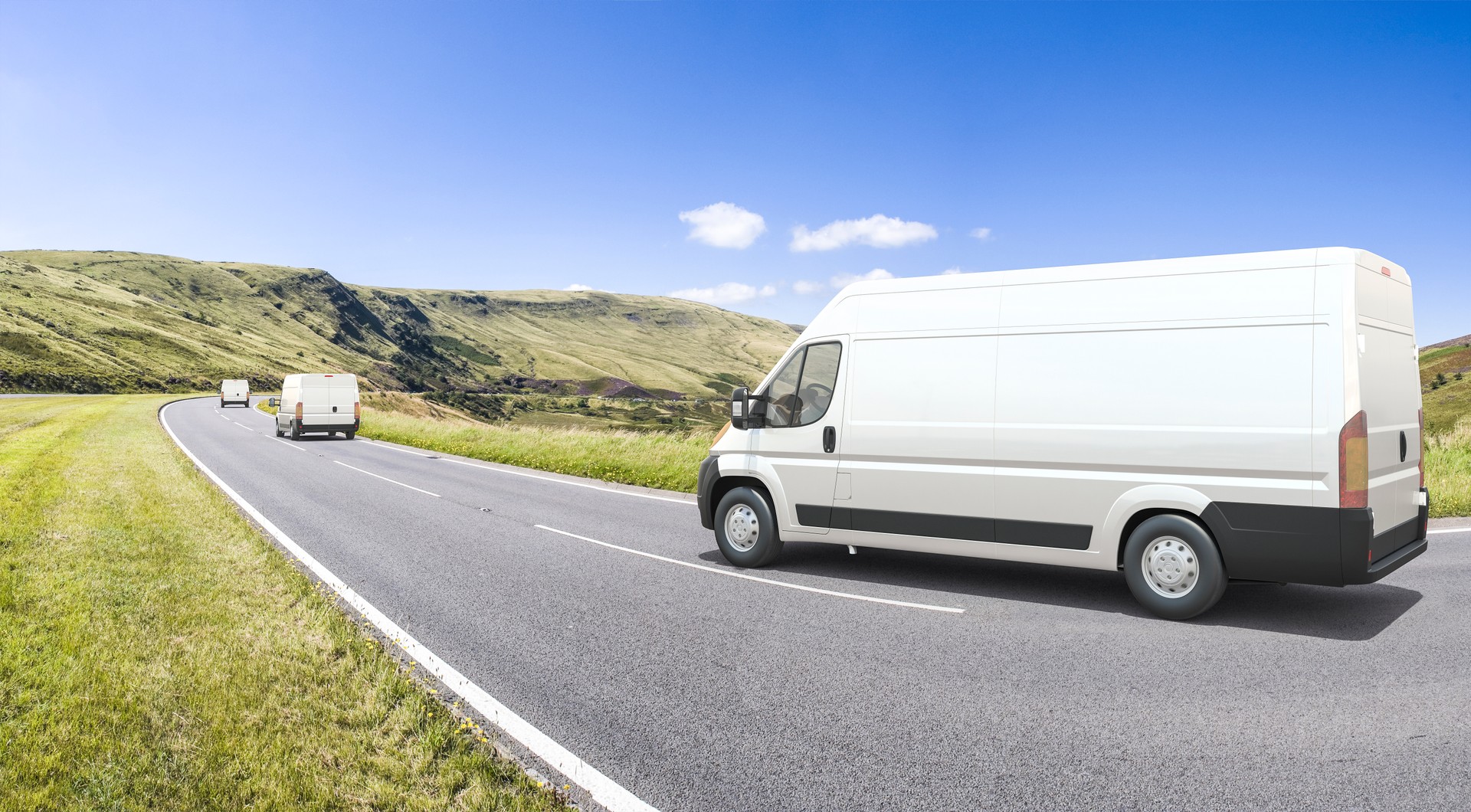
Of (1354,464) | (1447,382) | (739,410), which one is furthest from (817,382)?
(1447,382)

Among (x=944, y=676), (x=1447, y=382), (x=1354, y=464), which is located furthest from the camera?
(x=1447, y=382)

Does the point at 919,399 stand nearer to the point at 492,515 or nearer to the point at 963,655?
the point at 963,655

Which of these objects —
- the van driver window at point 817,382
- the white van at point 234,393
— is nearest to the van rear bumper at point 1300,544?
the van driver window at point 817,382

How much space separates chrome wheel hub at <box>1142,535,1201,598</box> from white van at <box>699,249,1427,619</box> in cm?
1

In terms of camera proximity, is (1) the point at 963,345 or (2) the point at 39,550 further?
(2) the point at 39,550

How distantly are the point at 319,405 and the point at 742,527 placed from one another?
77.3 feet

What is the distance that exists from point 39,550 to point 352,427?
68.8 ft

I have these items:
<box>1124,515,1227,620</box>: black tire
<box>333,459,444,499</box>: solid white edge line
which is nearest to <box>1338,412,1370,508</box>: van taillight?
<box>1124,515,1227,620</box>: black tire

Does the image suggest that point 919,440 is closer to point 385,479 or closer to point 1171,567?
point 1171,567

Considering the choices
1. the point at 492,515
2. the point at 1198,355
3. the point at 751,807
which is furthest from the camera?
the point at 492,515

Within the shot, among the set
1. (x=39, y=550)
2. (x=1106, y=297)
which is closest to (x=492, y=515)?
(x=39, y=550)

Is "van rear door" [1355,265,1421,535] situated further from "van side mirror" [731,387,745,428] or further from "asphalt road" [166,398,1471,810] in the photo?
"van side mirror" [731,387,745,428]

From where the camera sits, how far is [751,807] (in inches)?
130

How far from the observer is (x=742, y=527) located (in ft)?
26.4
